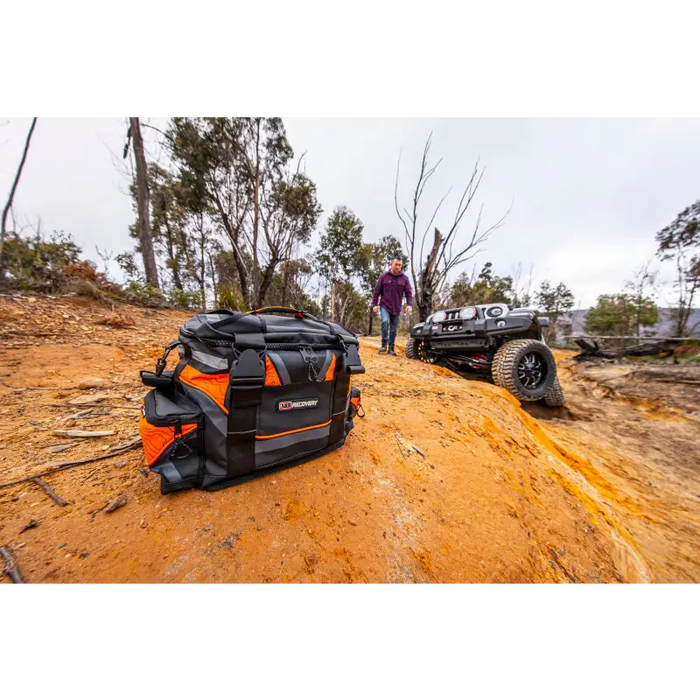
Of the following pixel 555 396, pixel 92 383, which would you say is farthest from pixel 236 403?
pixel 555 396

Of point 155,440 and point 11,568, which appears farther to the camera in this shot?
point 155,440

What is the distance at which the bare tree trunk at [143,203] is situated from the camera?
22.1 feet

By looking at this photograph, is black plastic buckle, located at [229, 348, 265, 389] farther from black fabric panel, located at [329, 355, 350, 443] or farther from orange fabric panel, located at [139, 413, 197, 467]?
black fabric panel, located at [329, 355, 350, 443]

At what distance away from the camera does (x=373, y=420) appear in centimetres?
194

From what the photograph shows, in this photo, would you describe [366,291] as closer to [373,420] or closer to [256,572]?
[373,420]

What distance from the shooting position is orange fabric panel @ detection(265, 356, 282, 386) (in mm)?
1180

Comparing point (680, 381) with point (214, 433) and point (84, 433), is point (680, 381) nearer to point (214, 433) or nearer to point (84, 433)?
point (214, 433)

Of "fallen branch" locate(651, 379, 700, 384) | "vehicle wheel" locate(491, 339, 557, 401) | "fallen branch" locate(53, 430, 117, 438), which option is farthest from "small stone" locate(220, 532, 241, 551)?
"fallen branch" locate(651, 379, 700, 384)

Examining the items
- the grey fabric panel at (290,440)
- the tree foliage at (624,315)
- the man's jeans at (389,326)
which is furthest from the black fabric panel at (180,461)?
the tree foliage at (624,315)

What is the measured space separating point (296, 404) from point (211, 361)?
472 mm

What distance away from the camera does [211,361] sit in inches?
44.3

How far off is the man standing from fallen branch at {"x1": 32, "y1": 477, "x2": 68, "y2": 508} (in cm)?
442
